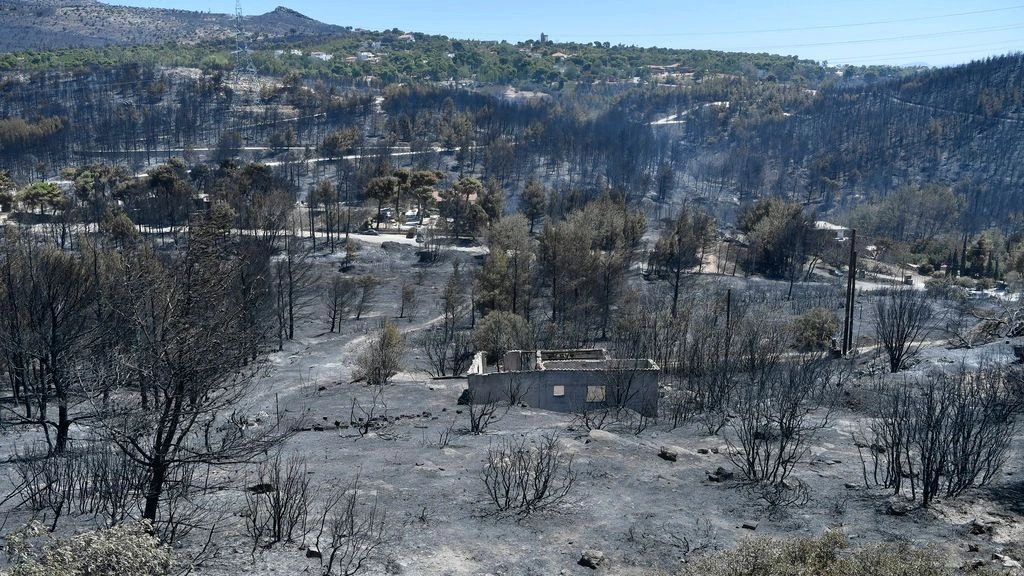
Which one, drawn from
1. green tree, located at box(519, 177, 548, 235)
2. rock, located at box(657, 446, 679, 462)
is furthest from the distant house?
rock, located at box(657, 446, 679, 462)

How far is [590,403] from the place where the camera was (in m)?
22.4

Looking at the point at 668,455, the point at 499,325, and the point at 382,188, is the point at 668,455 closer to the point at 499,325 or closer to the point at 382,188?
the point at 499,325

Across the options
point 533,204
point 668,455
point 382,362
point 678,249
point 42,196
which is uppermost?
point 533,204

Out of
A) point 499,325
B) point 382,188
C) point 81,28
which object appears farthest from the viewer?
point 81,28

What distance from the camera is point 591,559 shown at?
11.0 meters

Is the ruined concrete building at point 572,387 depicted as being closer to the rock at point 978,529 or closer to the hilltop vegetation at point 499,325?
the hilltop vegetation at point 499,325

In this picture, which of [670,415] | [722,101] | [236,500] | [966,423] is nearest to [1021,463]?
[966,423]

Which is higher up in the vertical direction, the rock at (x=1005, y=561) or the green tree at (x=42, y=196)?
the green tree at (x=42, y=196)

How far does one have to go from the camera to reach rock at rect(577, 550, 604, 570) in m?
11.0

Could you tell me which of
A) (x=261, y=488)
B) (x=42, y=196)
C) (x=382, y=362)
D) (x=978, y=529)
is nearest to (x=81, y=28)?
(x=42, y=196)

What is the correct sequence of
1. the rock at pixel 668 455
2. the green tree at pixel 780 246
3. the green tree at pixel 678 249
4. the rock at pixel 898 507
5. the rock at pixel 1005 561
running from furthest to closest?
the green tree at pixel 780 246 → the green tree at pixel 678 249 → the rock at pixel 668 455 → the rock at pixel 898 507 → the rock at pixel 1005 561

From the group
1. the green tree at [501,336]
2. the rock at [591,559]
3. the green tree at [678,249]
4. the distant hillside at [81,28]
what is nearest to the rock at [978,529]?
the rock at [591,559]

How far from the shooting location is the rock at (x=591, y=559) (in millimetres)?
10961

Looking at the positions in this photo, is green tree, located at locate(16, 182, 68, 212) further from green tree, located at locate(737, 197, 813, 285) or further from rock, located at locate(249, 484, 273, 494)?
rock, located at locate(249, 484, 273, 494)
